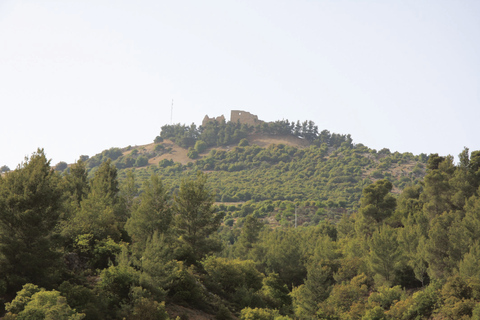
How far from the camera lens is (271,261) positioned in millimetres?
53750

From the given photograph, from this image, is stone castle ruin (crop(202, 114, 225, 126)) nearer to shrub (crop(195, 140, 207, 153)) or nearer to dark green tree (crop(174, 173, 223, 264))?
shrub (crop(195, 140, 207, 153))

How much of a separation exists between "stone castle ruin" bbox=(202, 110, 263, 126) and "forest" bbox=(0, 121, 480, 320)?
102485 mm

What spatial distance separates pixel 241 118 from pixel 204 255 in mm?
148418

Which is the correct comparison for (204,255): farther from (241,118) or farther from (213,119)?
(241,118)

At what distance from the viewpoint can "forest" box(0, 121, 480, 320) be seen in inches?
883

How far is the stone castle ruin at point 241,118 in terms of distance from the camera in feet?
594

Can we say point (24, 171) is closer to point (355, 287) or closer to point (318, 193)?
point (355, 287)

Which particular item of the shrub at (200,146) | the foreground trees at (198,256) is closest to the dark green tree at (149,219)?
the foreground trees at (198,256)

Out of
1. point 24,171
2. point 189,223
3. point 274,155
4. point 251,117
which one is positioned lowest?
point 189,223

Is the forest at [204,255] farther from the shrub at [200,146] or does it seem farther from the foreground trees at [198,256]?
the shrub at [200,146]

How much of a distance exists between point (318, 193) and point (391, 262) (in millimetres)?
79320

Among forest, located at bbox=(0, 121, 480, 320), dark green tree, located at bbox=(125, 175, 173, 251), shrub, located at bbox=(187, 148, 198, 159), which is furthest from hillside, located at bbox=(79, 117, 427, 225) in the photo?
dark green tree, located at bbox=(125, 175, 173, 251)

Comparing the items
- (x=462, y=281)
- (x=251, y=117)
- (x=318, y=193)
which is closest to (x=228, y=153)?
(x=251, y=117)

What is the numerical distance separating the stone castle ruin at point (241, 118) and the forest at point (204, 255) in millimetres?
102485
